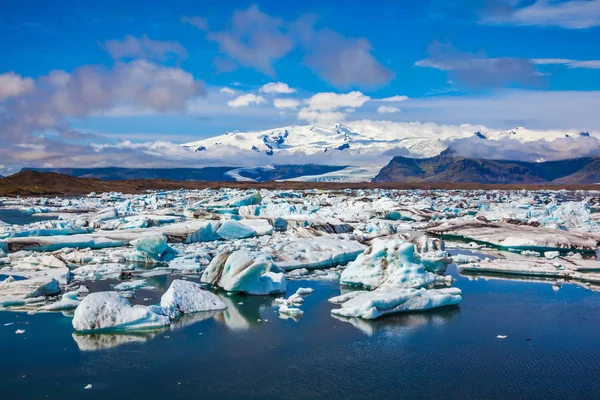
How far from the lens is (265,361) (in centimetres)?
701

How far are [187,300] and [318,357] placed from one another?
9.70 ft

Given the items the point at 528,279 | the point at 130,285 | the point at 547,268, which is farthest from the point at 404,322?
the point at 547,268

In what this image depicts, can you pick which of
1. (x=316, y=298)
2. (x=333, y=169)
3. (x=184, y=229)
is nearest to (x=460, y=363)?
(x=316, y=298)

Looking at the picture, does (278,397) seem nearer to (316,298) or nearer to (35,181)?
(316,298)

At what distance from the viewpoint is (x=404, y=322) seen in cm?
886

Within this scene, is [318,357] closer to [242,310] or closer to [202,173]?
[242,310]

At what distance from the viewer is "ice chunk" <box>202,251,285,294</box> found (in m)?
10.5

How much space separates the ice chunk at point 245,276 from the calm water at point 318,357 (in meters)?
0.85

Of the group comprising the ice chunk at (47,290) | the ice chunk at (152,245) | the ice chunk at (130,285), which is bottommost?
the ice chunk at (130,285)

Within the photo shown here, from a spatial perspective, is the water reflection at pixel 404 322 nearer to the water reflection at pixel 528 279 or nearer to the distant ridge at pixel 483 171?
the water reflection at pixel 528 279

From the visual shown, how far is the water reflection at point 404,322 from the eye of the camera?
840cm

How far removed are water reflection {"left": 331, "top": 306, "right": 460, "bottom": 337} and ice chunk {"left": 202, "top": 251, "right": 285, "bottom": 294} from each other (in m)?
1.93

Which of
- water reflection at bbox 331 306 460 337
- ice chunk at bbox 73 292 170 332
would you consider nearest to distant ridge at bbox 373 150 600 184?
water reflection at bbox 331 306 460 337

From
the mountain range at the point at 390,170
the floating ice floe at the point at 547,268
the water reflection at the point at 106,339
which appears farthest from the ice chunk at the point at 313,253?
the mountain range at the point at 390,170
